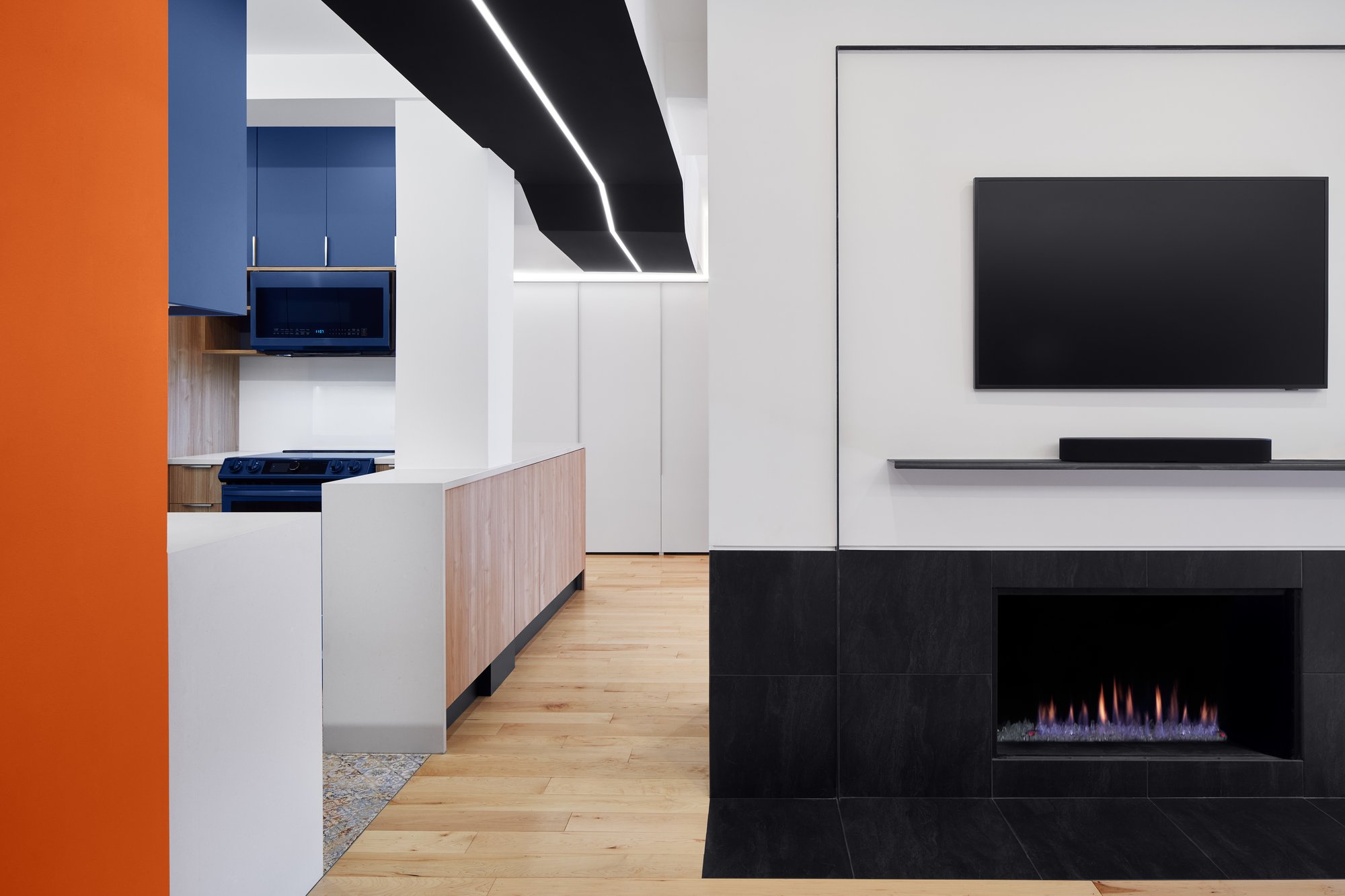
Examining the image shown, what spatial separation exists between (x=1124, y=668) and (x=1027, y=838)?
74 centimetres

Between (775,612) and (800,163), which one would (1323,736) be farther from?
(800,163)

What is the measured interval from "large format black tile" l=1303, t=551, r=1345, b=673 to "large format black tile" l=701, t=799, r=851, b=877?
1.46 metres

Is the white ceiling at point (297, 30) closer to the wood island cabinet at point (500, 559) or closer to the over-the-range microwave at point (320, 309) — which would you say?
the over-the-range microwave at point (320, 309)

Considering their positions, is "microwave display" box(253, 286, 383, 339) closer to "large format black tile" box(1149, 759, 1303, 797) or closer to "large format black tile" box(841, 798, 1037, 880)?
"large format black tile" box(841, 798, 1037, 880)

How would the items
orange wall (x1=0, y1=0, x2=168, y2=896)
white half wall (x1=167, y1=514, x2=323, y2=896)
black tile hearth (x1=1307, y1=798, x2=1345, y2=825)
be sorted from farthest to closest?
black tile hearth (x1=1307, y1=798, x2=1345, y2=825)
white half wall (x1=167, y1=514, x2=323, y2=896)
orange wall (x1=0, y1=0, x2=168, y2=896)

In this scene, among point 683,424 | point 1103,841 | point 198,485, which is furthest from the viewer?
point 683,424

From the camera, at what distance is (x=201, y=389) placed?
521 centimetres

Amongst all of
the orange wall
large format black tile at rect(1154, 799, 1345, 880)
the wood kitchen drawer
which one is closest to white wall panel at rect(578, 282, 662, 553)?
the wood kitchen drawer

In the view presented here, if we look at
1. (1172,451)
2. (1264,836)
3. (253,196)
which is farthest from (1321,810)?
(253,196)

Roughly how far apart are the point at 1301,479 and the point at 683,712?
212cm

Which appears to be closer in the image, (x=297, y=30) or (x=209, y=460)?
(x=297, y=30)

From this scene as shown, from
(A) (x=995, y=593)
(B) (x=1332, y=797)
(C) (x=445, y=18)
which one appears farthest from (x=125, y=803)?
(B) (x=1332, y=797)

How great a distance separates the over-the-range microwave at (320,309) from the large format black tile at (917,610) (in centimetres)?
343

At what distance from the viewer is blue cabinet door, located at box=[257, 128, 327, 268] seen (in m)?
5.00
